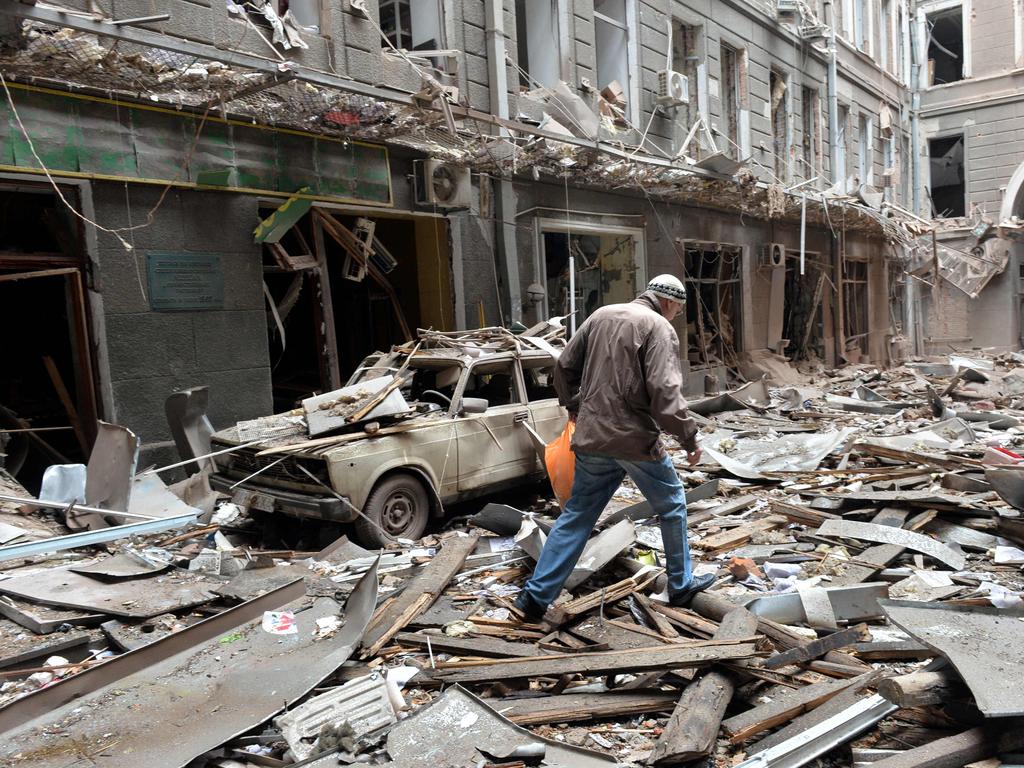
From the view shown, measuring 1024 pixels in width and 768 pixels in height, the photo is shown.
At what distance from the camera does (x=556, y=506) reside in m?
7.42

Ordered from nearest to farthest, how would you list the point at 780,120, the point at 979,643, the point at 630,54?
1. the point at 979,643
2. the point at 630,54
3. the point at 780,120

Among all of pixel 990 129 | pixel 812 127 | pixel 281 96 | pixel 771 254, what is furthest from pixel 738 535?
pixel 990 129

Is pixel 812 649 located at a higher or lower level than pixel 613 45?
lower

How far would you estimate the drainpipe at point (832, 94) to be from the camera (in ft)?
69.2

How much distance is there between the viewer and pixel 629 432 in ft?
14.4

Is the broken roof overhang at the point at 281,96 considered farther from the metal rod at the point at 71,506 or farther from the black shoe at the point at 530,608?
the black shoe at the point at 530,608

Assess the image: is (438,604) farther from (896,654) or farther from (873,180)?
(873,180)

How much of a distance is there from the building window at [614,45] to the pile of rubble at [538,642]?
9.96 m

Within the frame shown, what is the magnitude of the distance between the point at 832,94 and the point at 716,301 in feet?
26.2

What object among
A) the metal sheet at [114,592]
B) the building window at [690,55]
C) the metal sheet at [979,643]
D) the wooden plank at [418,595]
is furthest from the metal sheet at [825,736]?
the building window at [690,55]

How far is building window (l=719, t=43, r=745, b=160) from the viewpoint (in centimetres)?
1805

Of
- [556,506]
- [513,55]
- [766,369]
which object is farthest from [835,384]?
[556,506]

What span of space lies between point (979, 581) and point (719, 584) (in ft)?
5.35

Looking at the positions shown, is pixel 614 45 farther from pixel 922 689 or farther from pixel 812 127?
pixel 922 689
